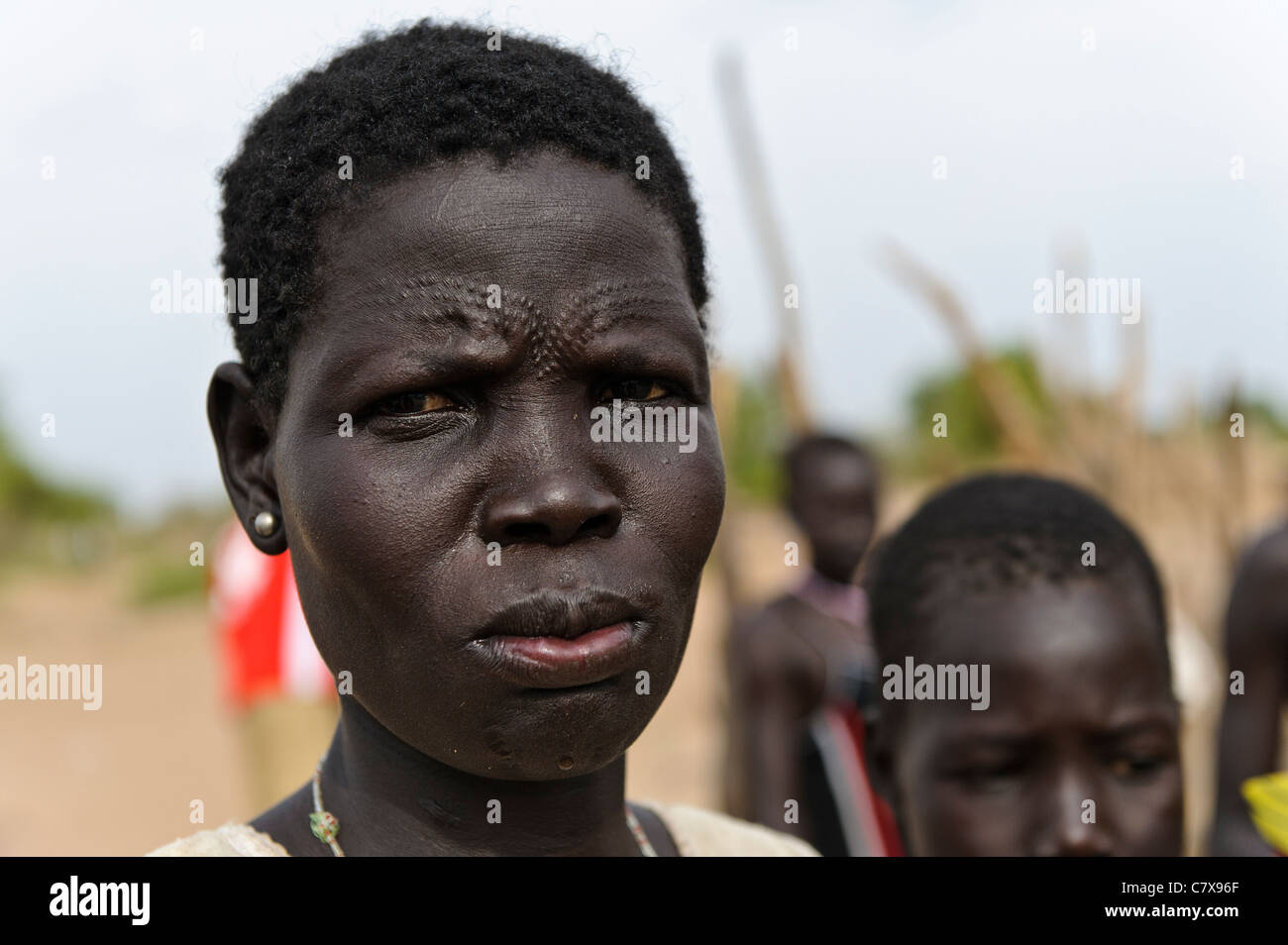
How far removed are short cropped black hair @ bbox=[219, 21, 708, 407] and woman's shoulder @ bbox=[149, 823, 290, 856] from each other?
0.54m

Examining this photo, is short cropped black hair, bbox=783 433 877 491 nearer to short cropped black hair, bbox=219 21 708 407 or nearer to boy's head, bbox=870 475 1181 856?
boy's head, bbox=870 475 1181 856

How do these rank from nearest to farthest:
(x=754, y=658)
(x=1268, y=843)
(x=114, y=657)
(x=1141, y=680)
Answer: (x=1141, y=680)
(x=1268, y=843)
(x=754, y=658)
(x=114, y=657)

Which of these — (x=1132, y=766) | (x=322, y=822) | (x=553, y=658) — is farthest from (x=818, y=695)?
(x=553, y=658)

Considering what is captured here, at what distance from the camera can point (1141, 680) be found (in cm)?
241

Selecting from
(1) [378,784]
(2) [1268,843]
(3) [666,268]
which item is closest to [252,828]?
(1) [378,784]

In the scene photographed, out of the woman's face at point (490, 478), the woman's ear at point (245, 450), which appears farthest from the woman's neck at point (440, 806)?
the woman's ear at point (245, 450)

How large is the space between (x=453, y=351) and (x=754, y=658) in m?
3.83

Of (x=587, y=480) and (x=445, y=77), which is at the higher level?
(x=445, y=77)

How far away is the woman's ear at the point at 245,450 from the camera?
158 centimetres

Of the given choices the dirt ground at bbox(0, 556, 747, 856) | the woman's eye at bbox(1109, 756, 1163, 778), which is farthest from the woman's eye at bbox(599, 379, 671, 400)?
the dirt ground at bbox(0, 556, 747, 856)

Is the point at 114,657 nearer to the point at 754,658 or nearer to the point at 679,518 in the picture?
the point at 754,658

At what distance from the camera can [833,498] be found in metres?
5.84

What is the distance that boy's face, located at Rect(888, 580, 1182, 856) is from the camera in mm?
2299

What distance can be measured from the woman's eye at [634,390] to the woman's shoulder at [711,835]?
29.5 inches
